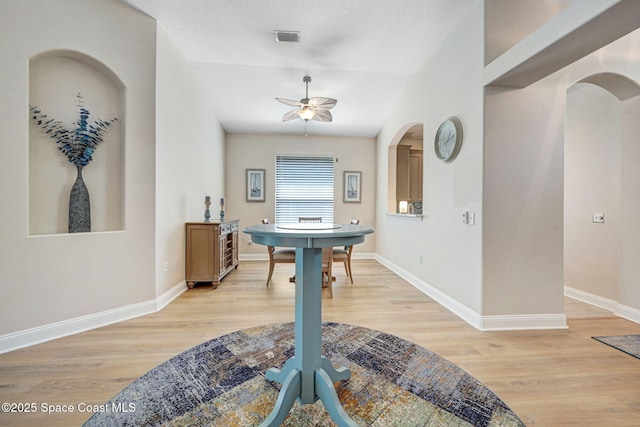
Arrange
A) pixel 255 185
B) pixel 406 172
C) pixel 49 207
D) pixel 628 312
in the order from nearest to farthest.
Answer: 1. pixel 49 207
2. pixel 628 312
3. pixel 406 172
4. pixel 255 185

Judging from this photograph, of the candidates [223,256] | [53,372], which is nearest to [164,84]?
[223,256]

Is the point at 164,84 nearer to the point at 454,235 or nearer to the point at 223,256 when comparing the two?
the point at 223,256

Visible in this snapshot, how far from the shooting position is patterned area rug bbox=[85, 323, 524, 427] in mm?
1328

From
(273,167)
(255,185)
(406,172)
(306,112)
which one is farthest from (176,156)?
(406,172)

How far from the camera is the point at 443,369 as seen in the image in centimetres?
175

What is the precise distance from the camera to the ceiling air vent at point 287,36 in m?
2.87

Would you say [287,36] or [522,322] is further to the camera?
[287,36]

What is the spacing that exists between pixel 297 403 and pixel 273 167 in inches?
191

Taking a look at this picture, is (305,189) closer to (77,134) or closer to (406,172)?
(406,172)

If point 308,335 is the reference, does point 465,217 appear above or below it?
above

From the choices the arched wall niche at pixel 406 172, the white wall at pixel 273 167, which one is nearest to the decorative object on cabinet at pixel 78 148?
the white wall at pixel 273 167

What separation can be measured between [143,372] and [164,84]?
8.89 feet

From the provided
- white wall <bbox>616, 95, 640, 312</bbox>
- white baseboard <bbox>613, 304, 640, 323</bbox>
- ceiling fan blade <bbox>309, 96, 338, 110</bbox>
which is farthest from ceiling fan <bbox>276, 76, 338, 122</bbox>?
white baseboard <bbox>613, 304, 640, 323</bbox>

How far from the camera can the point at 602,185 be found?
291cm
